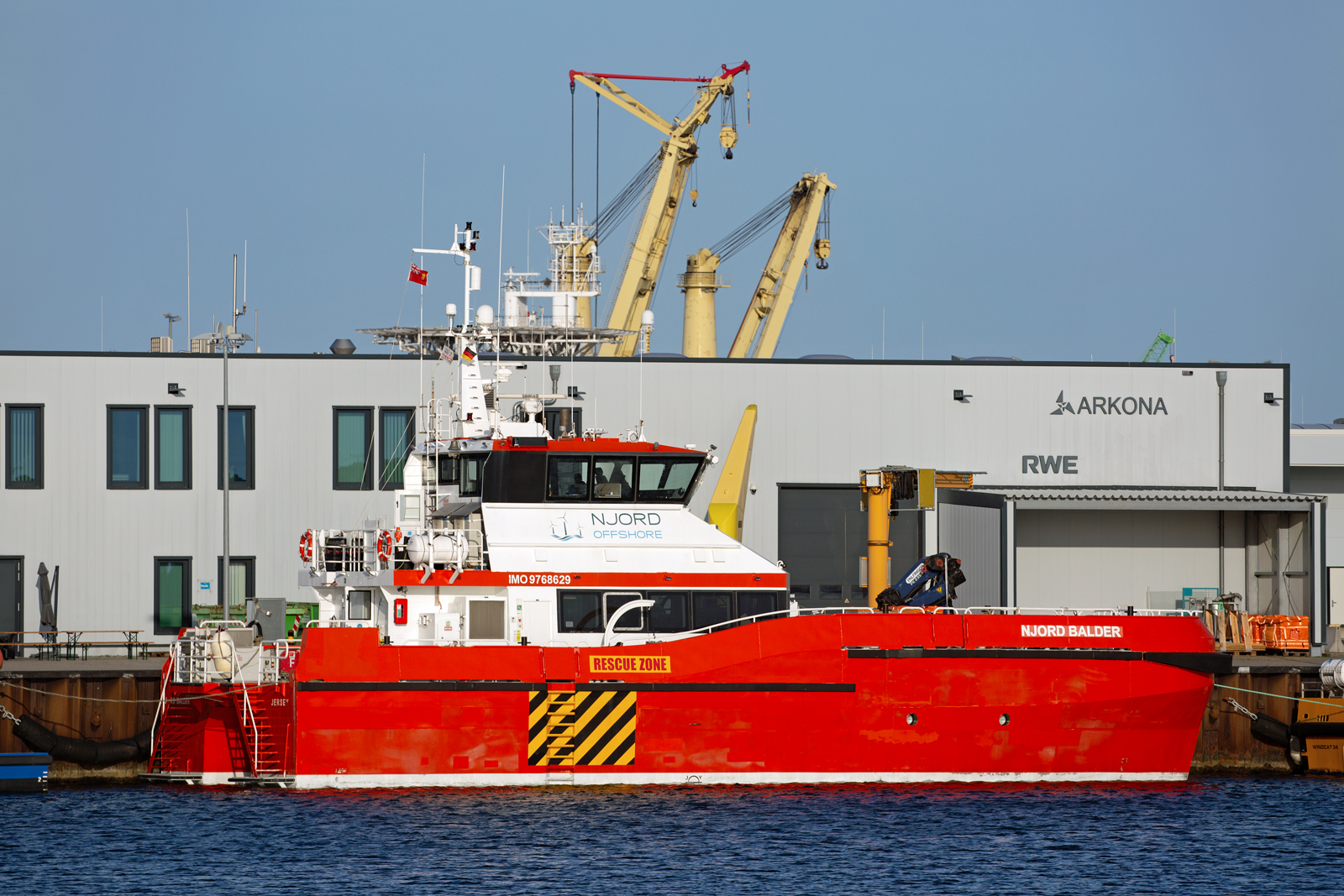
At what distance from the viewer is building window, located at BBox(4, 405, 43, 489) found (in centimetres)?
2920

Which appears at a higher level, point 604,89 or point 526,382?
point 604,89

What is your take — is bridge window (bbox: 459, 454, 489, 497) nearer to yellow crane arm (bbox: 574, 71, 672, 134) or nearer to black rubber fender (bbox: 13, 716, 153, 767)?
black rubber fender (bbox: 13, 716, 153, 767)

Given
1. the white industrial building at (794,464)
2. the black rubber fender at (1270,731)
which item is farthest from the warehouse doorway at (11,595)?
the black rubber fender at (1270,731)

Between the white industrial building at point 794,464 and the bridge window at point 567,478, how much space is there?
27.0ft

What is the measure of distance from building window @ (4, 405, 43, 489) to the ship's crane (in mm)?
18313

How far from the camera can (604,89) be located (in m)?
45.8

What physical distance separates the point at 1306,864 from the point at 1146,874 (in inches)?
78.6

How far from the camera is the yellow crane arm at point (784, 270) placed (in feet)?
154

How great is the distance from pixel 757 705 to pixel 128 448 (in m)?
15.0

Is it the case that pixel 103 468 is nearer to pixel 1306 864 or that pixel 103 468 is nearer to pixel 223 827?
pixel 223 827

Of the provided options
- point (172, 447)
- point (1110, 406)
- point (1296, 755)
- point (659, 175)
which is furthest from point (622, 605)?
point (659, 175)

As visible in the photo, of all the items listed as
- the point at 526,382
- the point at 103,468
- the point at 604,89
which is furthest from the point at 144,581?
the point at 604,89

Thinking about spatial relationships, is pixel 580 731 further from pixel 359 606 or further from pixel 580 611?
pixel 359 606

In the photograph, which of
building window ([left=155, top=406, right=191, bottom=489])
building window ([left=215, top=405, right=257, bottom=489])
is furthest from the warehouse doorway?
building window ([left=215, top=405, right=257, bottom=489])
